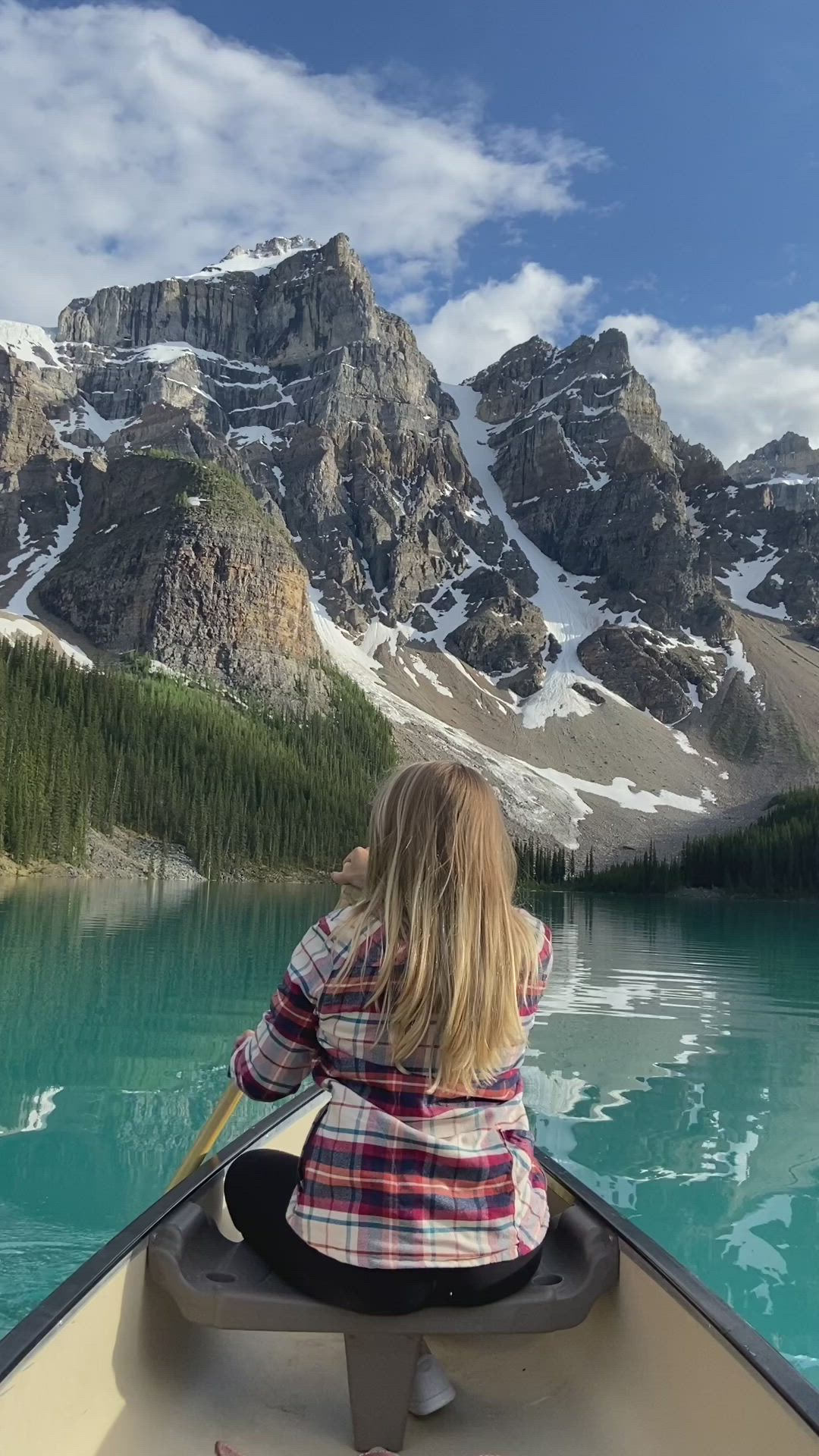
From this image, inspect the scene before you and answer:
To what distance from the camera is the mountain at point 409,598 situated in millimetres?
126688

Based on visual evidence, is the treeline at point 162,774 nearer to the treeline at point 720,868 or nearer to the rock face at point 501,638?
the treeline at point 720,868

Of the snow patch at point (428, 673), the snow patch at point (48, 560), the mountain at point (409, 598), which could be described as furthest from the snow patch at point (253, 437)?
the snow patch at point (428, 673)

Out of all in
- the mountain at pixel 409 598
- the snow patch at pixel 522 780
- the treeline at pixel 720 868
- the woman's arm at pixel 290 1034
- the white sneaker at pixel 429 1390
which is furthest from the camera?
the mountain at pixel 409 598

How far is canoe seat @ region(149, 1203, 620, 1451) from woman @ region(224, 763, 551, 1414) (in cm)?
5

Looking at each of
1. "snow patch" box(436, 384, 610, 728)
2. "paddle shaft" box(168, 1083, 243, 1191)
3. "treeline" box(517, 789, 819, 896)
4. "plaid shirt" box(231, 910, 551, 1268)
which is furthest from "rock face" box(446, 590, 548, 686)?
"plaid shirt" box(231, 910, 551, 1268)

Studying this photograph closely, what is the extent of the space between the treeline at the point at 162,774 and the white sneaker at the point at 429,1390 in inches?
2519

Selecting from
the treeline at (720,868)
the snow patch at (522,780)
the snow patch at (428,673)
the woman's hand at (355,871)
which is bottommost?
the treeline at (720,868)

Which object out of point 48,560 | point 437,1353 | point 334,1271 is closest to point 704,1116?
point 437,1353

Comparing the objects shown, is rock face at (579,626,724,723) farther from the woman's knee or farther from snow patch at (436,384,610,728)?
the woman's knee

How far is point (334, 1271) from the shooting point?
2.84 metres

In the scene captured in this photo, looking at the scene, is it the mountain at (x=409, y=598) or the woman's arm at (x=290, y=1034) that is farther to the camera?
the mountain at (x=409, y=598)

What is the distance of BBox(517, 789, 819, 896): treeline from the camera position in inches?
3762

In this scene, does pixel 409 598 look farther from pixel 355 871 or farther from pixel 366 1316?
pixel 366 1316

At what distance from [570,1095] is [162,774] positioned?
76952 millimetres
